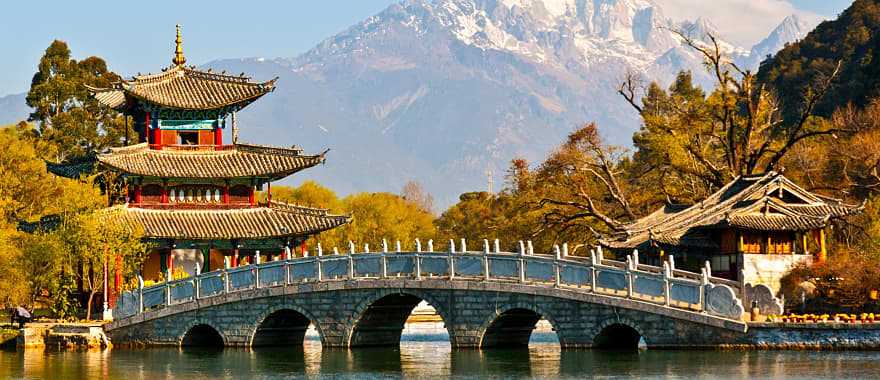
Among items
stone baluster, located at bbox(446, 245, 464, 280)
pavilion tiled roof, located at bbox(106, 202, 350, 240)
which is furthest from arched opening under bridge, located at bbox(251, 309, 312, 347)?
pavilion tiled roof, located at bbox(106, 202, 350, 240)

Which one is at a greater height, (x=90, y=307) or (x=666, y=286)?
(x=90, y=307)

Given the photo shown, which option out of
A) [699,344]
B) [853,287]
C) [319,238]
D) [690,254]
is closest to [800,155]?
[690,254]

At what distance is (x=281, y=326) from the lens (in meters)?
47.1

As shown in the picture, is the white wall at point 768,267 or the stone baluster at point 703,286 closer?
the stone baluster at point 703,286

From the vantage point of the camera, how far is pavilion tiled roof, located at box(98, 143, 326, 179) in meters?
55.4

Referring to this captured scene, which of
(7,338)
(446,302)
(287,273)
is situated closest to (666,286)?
(446,302)

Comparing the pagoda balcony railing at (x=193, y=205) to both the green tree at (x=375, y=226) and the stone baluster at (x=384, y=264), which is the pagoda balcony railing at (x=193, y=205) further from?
the green tree at (x=375, y=226)

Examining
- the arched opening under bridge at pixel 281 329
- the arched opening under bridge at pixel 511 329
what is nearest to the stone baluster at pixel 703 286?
the arched opening under bridge at pixel 511 329

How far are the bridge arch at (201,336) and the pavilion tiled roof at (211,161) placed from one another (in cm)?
950

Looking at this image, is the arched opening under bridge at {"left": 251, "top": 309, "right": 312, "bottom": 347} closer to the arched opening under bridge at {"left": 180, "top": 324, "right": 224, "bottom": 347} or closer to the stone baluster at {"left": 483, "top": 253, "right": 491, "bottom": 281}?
the arched opening under bridge at {"left": 180, "top": 324, "right": 224, "bottom": 347}

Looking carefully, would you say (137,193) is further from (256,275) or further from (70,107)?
(70,107)

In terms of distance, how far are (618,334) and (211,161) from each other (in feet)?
72.7

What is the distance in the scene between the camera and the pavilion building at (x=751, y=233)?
138 ft

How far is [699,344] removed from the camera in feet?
120
